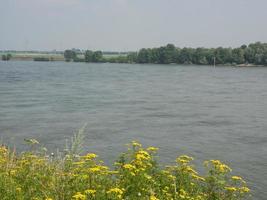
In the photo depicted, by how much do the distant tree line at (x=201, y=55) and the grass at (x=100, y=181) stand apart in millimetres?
107285

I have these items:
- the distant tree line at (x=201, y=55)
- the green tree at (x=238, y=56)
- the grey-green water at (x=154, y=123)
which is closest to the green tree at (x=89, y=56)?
the distant tree line at (x=201, y=55)

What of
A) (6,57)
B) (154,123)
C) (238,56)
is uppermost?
(238,56)

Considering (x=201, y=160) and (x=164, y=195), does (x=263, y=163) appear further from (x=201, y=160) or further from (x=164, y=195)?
(x=164, y=195)

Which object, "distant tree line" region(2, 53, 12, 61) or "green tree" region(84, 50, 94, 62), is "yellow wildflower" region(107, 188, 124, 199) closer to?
"green tree" region(84, 50, 94, 62)

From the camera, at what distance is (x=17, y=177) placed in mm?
A: 6883

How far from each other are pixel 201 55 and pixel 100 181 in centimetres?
11661

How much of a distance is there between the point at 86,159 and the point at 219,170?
7.06 feet

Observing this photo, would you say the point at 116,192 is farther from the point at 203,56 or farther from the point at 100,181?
the point at 203,56

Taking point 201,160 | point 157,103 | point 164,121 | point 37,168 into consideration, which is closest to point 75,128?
point 164,121

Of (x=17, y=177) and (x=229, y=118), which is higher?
(x=17, y=177)

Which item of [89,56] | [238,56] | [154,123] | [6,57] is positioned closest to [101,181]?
[154,123]

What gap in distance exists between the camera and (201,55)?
121 meters

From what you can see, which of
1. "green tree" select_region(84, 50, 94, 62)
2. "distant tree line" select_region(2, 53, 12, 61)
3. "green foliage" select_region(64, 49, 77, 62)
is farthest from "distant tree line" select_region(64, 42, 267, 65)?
"distant tree line" select_region(2, 53, 12, 61)

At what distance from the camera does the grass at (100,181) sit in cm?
579
